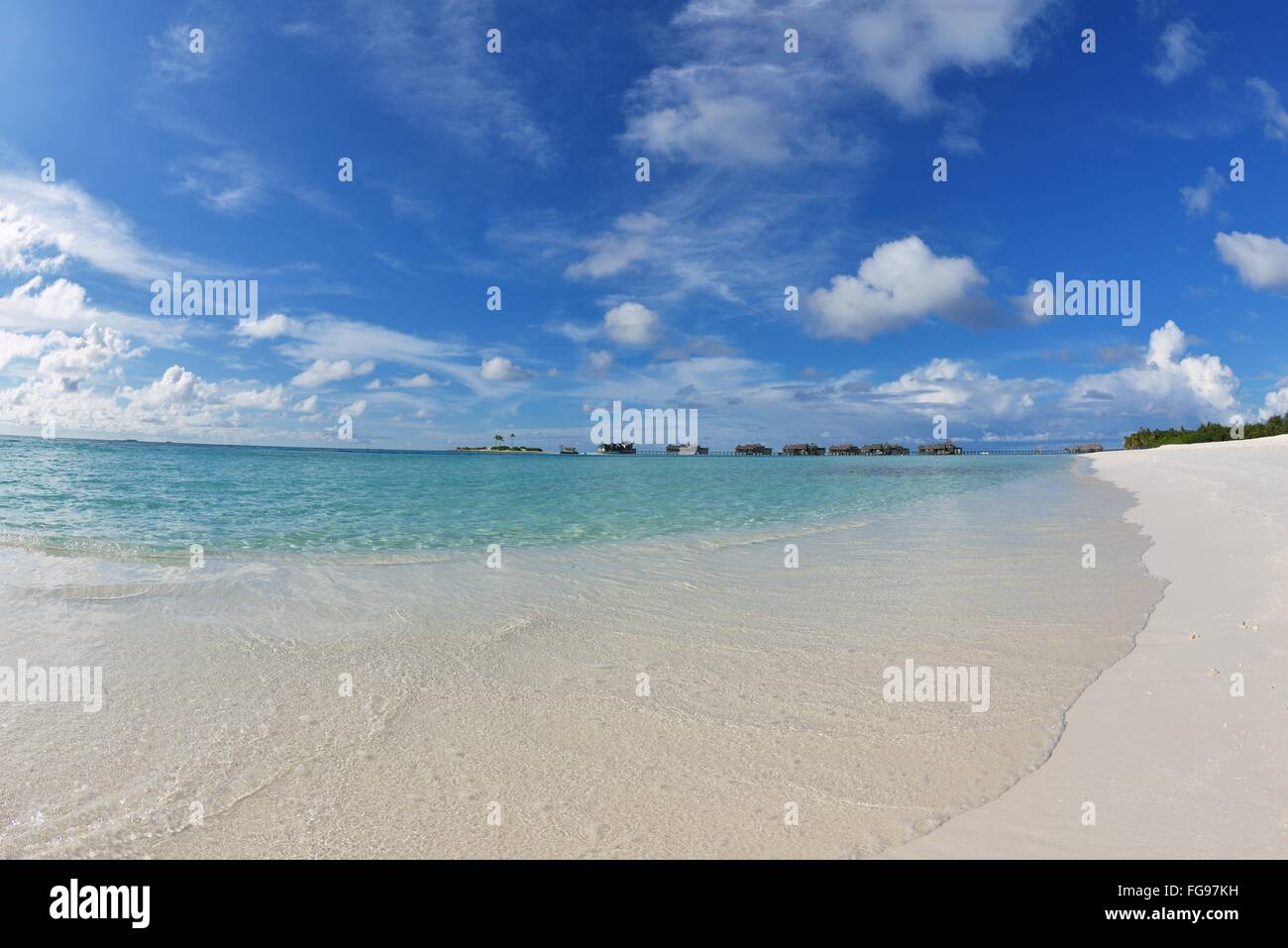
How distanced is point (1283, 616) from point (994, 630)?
3248 millimetres

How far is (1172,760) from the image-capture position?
4.32 metres

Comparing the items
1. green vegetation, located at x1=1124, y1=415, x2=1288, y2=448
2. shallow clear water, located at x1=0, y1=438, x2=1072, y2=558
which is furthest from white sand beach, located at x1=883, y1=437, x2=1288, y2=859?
green vegetation, located at x1=1124, y1=415, x2=1288, y2=448

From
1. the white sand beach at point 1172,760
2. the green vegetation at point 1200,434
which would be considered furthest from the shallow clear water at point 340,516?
the green vegetation at point 1200,434

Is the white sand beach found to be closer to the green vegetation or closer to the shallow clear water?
the shallow clear water

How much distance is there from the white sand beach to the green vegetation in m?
89.1

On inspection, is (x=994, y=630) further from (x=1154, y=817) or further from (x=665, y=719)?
(x=665, y=719)

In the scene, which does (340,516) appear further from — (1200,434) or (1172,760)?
(1200,434)

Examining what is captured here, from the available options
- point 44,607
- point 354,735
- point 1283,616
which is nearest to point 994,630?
point 1283,616

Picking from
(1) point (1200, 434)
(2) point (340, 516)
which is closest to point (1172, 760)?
(2) point (340, 516)

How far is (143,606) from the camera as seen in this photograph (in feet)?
28.7

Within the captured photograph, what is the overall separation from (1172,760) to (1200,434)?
126 meters

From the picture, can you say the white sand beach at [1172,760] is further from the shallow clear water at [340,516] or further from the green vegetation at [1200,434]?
the green vegetation at [1200,434]

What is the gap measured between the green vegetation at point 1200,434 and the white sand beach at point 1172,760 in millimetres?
89096

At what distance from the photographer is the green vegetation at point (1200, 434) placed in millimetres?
73500
